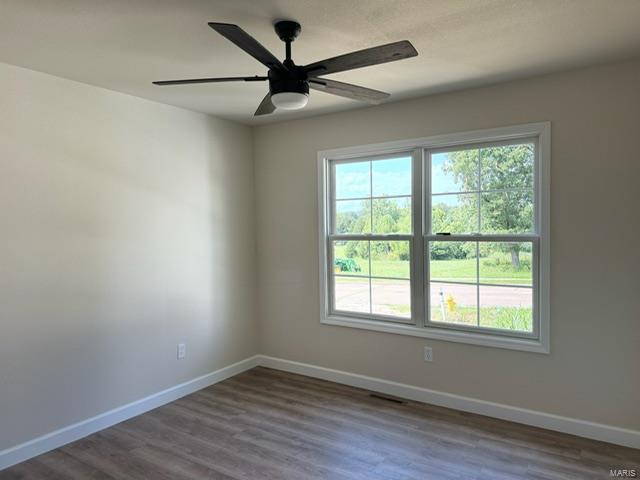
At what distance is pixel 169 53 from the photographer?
2.39 m

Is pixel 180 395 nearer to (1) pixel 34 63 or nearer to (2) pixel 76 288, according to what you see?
(2) pixel 76 288

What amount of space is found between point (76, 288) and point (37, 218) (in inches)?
20.9

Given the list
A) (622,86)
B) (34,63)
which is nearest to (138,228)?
(34,63)

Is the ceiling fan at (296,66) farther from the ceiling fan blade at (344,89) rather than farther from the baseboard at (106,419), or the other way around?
the baseboard at (106,419)

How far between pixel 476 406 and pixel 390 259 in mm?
1323

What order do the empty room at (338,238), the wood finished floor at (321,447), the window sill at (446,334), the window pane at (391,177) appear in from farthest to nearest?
the window pane at (391,177)
the window sill at (446,334)
the wood finished floor at (321,447)
the empty room at (338,238)

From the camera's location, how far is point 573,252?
9.20ft

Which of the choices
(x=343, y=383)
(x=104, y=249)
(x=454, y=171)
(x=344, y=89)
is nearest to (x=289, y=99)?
(x=344, y=89)

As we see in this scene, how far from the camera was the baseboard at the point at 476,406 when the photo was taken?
271 cm

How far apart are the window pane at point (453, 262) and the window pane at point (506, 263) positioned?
0.25ft

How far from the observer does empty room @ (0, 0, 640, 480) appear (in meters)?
2.23

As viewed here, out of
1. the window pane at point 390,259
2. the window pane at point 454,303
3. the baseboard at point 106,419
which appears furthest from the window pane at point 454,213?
the baseboard at point 106,419

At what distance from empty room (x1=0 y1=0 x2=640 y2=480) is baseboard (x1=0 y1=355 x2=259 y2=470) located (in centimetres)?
2

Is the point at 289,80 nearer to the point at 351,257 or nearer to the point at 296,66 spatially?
the point at 296,66
